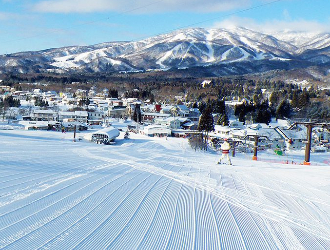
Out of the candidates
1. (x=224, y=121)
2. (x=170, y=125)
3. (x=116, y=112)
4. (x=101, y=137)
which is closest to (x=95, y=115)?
(x=116, y=112)

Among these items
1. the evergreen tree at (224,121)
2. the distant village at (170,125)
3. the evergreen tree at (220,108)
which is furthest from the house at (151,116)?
the evergreen tree at (224,121)

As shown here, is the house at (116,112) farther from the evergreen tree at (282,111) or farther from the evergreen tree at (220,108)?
the evergreen tree at (282,111)

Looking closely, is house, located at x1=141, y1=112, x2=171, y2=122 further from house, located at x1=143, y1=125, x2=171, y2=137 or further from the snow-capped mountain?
the snow-capped mountain

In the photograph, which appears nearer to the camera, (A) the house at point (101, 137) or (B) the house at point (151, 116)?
(A) the house at point (101, 137)

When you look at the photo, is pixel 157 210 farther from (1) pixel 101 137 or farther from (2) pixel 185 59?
(2) pixel 185 59

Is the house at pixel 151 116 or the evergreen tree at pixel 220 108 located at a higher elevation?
the evergreen tree at pixel 220 108

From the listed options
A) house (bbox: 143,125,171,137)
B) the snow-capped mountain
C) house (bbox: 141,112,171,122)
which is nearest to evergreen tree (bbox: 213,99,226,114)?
house (bbox: 141,112,171,122)

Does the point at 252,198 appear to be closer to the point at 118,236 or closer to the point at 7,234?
the point at 118,236

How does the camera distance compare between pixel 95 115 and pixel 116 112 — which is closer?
pixel 95 115

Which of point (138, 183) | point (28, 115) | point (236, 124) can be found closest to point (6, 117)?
point (28, 115)
